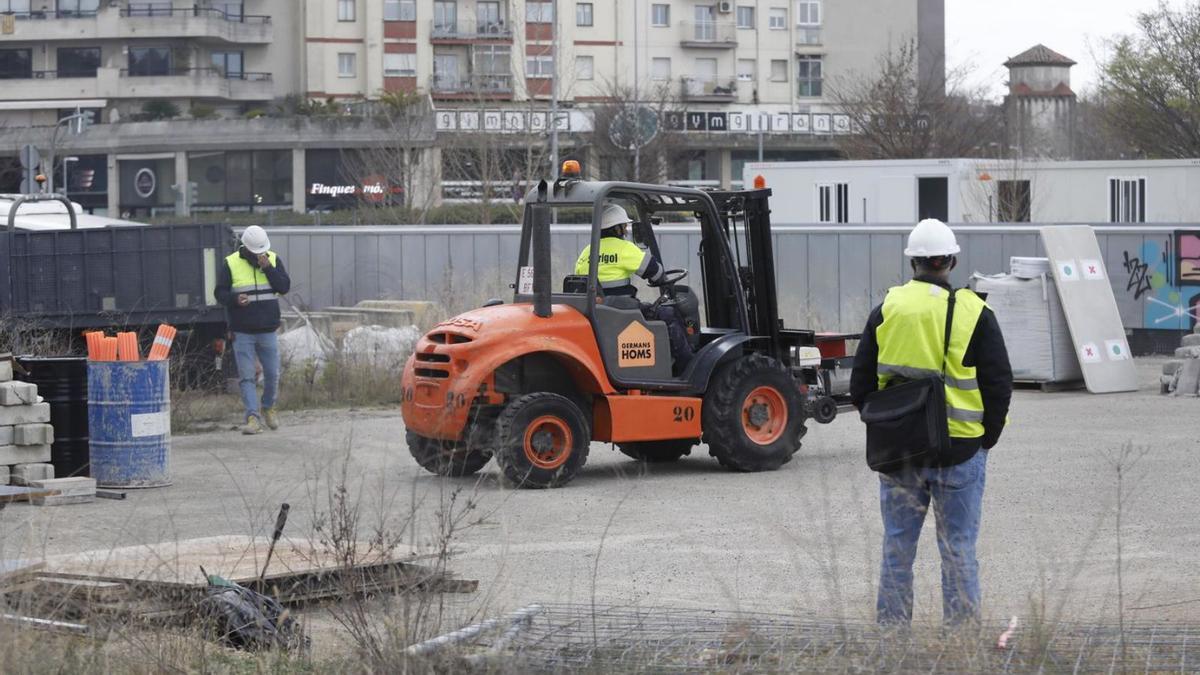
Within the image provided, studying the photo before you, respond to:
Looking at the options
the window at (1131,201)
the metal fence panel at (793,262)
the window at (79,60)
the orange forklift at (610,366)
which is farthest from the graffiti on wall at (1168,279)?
the window at (79,60)

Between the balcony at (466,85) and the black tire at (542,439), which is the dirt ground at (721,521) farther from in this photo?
the balcony at (466,85)

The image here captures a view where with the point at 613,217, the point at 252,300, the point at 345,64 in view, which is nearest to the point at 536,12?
the point at 345,64

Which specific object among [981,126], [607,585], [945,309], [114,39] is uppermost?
[114,39]

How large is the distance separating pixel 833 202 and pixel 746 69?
163ft

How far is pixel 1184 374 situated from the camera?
723 inches

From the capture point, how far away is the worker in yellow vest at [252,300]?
15539 mm

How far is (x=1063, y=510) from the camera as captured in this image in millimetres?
11008

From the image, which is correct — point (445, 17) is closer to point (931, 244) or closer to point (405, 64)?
point (405, 64)

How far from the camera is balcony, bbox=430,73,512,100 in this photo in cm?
7489

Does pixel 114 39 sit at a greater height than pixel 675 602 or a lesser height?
greater

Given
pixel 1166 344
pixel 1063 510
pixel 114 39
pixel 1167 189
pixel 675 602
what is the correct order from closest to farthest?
1. pixel 675 602
2. pixel 1063 510
3. pixel 1166 344
4. pixel 1167 189
5. pixel 114 39

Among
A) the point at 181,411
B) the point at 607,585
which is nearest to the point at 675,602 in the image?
the point at 607,585

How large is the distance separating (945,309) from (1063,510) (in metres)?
4.51

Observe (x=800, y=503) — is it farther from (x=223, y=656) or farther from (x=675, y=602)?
(x=223, y=656)
